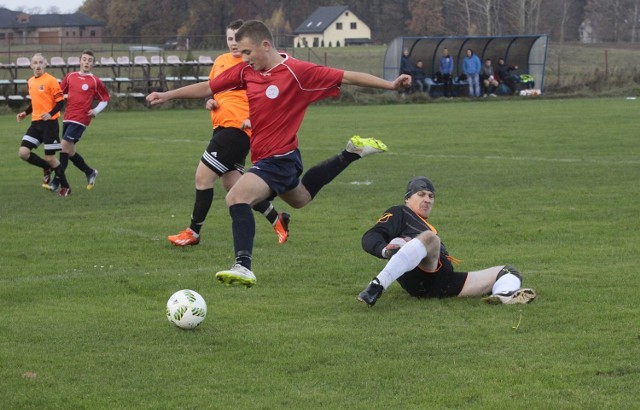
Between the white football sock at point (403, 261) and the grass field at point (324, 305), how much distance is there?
0.28 m

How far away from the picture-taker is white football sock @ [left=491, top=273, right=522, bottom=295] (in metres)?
7.60

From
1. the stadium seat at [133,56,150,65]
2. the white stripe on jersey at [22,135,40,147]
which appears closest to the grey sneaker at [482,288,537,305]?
the white stripe on jersey at [22,135,40,147]

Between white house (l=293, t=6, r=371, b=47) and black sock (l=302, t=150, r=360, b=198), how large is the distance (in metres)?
104

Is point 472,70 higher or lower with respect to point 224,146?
lower

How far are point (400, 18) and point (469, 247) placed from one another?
100925 mm

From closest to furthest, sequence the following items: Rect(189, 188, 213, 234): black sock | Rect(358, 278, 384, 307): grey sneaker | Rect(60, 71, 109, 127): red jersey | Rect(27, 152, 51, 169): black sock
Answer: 1. Rect(358, 278, 384, 307): grey sneaker
2. Rect(189, 188, 213, 234): black sock
3. Rect(27, 152, 51, 169): black sock
4. Rect(60, 71, 109, 127): red jersey

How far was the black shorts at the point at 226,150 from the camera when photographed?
10312 mm

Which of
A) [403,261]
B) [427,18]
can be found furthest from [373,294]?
[427,18]

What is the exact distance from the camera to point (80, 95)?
16.5 m

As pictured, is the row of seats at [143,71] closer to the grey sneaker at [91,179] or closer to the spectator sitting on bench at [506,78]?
the spectator sitting on bench at [506,78]

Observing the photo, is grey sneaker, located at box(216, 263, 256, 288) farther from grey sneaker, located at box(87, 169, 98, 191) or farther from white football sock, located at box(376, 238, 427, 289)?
grey sneaker, located at box(87, 169, 98, 191)

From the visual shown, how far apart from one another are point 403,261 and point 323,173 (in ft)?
5.51

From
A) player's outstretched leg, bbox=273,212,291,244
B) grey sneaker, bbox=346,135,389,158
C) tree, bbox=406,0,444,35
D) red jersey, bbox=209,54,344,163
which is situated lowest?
player's outstretched leg, bbox=273,212,291,244

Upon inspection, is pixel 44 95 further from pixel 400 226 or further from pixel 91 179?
pixel 400 226
